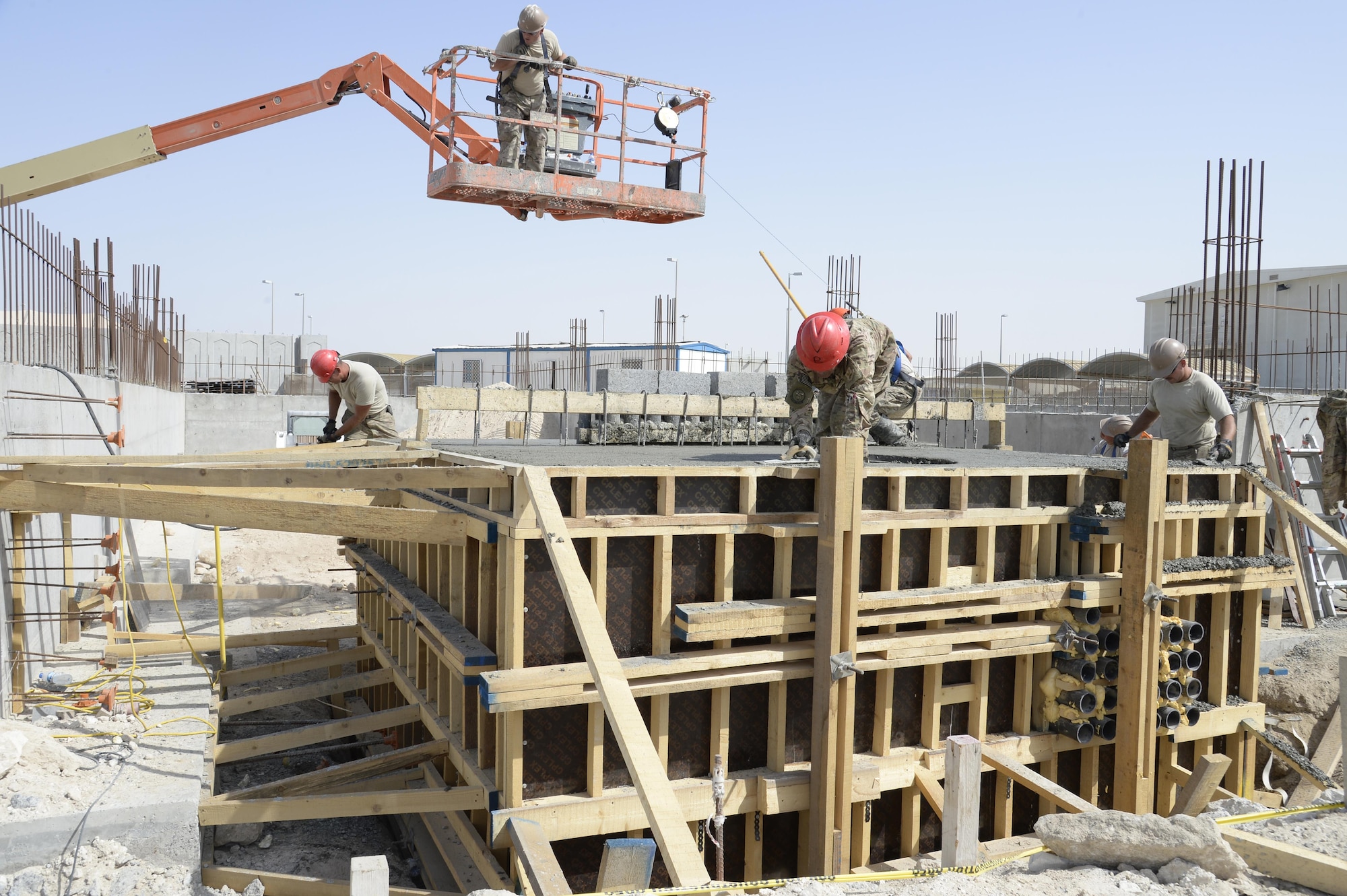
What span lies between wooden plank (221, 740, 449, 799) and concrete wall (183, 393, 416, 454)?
70.8 feet

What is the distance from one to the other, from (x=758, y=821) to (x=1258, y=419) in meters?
10.6

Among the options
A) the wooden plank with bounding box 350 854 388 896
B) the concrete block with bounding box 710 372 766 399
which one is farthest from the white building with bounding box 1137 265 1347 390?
the wooden plank with bounding box 350 854 388 896

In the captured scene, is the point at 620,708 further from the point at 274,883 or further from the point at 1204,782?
the point at 1204,782

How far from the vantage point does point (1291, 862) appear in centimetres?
414

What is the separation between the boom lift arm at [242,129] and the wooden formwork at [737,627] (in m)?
4.63

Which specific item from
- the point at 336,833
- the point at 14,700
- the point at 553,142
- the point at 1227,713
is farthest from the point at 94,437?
the point at 1227,713

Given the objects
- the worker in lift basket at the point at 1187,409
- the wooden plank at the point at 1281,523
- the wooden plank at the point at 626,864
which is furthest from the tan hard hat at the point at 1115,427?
the wooden plank at the point at 626,864

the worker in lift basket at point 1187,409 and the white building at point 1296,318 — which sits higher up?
the white building at point 1296,318

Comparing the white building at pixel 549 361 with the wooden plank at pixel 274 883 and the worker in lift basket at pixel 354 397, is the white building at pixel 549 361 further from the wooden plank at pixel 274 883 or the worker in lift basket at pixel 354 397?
the wooden plank at pixel 274 883

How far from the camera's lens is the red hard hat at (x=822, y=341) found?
24.8ft

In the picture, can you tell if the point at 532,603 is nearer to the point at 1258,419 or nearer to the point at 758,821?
the point at 758,821

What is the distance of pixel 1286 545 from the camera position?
39.6 ft

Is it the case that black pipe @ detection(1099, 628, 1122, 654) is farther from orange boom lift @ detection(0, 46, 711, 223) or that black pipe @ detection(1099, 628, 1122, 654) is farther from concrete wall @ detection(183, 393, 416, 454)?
concrete wall @ detection(183, 393, 416, 454)

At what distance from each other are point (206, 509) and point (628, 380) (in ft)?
29.9
